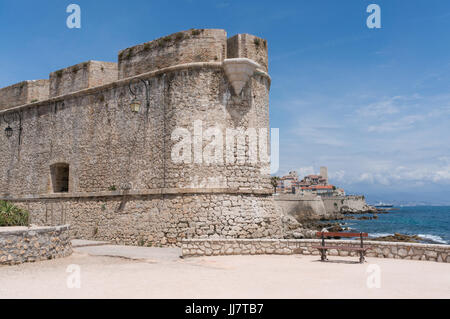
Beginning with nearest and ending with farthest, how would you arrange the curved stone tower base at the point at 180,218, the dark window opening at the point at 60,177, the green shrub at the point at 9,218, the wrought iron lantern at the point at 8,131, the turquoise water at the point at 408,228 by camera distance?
1. the green shrub at the point at 9,218
2. the curved stone tower base at the point at 180,218
3. the dark window opening at the point at 60,177
4. the wrought iron lantern at the point at 8,131
5. the turquoise water at the point at 408,228

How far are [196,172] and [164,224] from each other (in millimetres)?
2081

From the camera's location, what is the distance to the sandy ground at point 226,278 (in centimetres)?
589

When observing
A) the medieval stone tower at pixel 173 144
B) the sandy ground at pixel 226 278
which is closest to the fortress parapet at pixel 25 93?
the medieval stone tower at pixel 173 144

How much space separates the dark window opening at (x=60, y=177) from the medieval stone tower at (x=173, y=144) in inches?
34.9

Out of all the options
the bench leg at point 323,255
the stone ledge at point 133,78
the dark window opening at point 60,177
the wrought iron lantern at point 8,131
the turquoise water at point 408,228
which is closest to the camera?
the bench leg at point 323,255

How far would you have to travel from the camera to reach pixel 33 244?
930cm

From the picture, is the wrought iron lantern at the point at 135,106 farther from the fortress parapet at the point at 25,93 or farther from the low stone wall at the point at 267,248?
the fortress parapet at the point at 25,93

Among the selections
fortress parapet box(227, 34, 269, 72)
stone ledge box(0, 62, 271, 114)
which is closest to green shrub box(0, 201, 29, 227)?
stone ledge box(0, 62, 271, 114)

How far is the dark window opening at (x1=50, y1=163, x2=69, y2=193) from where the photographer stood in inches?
689

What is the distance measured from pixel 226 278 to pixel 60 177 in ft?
43.0

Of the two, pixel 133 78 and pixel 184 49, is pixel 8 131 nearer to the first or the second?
pixel 133 78

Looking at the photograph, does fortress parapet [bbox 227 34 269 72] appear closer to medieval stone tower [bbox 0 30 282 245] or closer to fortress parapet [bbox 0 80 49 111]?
medieval stone tower [bbox 0 30 282 245]
